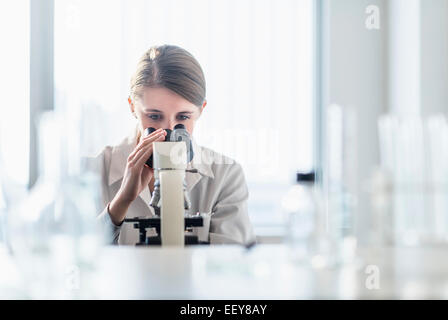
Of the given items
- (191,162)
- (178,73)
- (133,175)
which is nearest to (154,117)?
(178,73)

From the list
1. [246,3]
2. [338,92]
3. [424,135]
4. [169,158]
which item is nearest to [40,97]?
[246,3]

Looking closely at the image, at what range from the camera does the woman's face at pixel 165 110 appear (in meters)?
1.86

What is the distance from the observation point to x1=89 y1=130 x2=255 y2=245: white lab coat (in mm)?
1798

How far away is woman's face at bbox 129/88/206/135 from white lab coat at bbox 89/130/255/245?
9 cm

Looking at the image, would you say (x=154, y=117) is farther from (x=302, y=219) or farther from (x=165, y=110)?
(x=302, y=219)

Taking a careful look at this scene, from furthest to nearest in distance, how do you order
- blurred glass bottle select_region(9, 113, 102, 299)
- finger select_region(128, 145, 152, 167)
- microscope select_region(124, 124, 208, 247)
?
finger select_region(128, 145, 152, 167) < microscope select_region(124, 124, 208, 247) < blurred glass bottle select_region(9, 113, 102, 299)

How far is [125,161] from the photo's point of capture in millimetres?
1985

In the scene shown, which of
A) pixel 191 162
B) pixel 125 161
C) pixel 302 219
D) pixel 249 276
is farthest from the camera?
pixel 125 161

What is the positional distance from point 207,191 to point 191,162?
10.2 inches

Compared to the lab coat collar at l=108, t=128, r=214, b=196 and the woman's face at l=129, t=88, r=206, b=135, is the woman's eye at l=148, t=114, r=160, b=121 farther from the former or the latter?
the lab coat collar at l=108, t=128, r=214, b=196

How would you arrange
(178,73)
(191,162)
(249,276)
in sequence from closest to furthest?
(249,276) < (191,162) < (178,73)

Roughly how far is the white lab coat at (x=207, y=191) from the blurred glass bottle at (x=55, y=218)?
93 cm

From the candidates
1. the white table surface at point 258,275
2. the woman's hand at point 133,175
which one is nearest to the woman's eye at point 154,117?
the woman's hand at point 133,175

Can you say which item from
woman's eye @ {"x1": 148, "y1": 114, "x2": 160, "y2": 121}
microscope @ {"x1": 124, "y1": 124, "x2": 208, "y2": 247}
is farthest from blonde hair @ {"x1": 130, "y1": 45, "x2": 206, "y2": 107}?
microscope @ {"x1": 124, "y1": 124, "x2": 208, "y2": 247}
